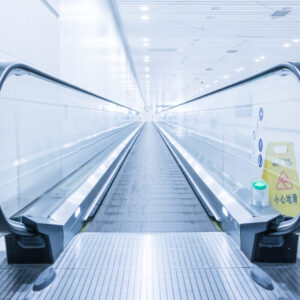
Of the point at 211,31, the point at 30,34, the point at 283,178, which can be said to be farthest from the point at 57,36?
the point at 211,31

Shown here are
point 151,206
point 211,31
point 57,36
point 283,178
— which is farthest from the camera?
point 211,31

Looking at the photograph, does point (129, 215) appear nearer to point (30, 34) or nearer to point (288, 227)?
point (288, 227)

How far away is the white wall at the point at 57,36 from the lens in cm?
404

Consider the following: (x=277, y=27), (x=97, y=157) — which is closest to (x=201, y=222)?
(x=97, y=157)

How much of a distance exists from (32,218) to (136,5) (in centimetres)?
1161

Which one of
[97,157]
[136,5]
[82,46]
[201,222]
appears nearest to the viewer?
[201,222]

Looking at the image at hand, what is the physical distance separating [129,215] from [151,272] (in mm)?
1532

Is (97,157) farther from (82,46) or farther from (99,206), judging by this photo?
(82,46)

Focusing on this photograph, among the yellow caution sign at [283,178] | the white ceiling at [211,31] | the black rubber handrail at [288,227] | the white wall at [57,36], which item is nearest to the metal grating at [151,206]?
the yellow caution sign at [283,178]

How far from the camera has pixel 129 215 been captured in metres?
3.88

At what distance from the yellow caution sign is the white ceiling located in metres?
9.85

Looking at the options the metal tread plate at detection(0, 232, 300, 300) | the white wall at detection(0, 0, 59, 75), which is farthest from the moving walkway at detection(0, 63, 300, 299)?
the white wall at detection(0, 0, 59, 75)

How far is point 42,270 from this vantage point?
2.38 m

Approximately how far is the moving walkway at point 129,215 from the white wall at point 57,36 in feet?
2.07
